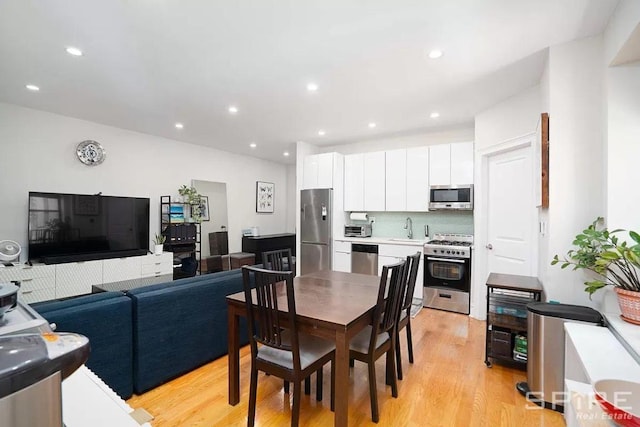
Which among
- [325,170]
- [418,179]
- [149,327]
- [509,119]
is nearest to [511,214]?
[509,119]

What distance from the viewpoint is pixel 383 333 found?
2152 mm

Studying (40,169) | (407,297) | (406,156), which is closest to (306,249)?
(406,156)

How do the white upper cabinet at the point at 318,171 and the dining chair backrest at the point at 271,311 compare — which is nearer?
the dining chair backrest at the point at 271,311

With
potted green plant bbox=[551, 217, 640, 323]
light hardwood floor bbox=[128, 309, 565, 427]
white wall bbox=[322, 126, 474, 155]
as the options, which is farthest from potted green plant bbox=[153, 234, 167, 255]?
potted green plant bbox=[551, 217, 640, 323]

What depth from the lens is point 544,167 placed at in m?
2.44

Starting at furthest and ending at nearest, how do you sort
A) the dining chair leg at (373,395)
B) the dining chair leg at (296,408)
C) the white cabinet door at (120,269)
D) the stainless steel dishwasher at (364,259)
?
the stainless steel dishwasher at (364,259), the white cabinet door at (120,269), the dining chair leg at (373,395), the dining chair leg at (296,408)

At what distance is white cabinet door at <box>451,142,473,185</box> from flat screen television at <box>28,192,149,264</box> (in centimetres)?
481

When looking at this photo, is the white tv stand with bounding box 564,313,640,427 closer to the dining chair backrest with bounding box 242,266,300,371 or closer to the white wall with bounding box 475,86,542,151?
the dining chair backrest with bounding box 242,266,300,371

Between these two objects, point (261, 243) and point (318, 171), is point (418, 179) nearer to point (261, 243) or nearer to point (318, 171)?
point (318, 171)

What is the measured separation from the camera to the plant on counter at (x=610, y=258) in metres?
1.74

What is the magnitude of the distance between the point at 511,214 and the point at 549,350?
5.90 feet

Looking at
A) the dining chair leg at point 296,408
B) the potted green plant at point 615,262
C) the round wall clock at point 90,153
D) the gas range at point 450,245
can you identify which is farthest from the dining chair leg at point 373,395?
the round wall clock at point 90,153

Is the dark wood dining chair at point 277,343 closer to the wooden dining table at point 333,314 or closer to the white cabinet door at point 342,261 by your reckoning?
the wooden dining table at point 333,314

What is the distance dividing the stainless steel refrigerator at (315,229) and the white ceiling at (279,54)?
160 centimetres
